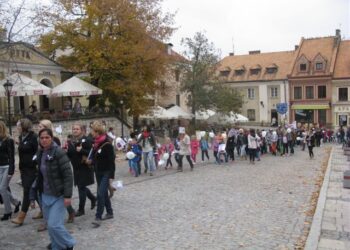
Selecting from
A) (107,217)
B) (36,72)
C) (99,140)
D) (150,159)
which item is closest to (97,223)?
(107,217)

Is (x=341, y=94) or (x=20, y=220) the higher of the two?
(x=341, y=94)

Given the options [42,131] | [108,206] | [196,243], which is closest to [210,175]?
[108,206]

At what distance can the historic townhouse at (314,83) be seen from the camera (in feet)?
183

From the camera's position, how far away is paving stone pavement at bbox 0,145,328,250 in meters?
6.95

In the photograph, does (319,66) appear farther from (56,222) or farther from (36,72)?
(56,222)

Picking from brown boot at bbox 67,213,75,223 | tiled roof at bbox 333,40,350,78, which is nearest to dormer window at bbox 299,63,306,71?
tiled roof at bbox 333,40,350,78

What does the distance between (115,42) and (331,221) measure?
23.0m

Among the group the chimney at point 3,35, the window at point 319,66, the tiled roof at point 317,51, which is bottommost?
the chimney at point 3,35

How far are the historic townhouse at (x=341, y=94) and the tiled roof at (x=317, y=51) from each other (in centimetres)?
110

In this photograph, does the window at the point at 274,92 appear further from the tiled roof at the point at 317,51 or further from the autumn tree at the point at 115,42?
the autumn tree at the point at 115,42

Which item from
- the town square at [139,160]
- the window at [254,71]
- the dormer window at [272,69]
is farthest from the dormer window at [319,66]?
the town square at [139,160]

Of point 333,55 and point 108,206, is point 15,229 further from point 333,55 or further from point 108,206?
point 333,55

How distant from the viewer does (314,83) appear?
186 ft

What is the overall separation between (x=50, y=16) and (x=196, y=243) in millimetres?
26199
